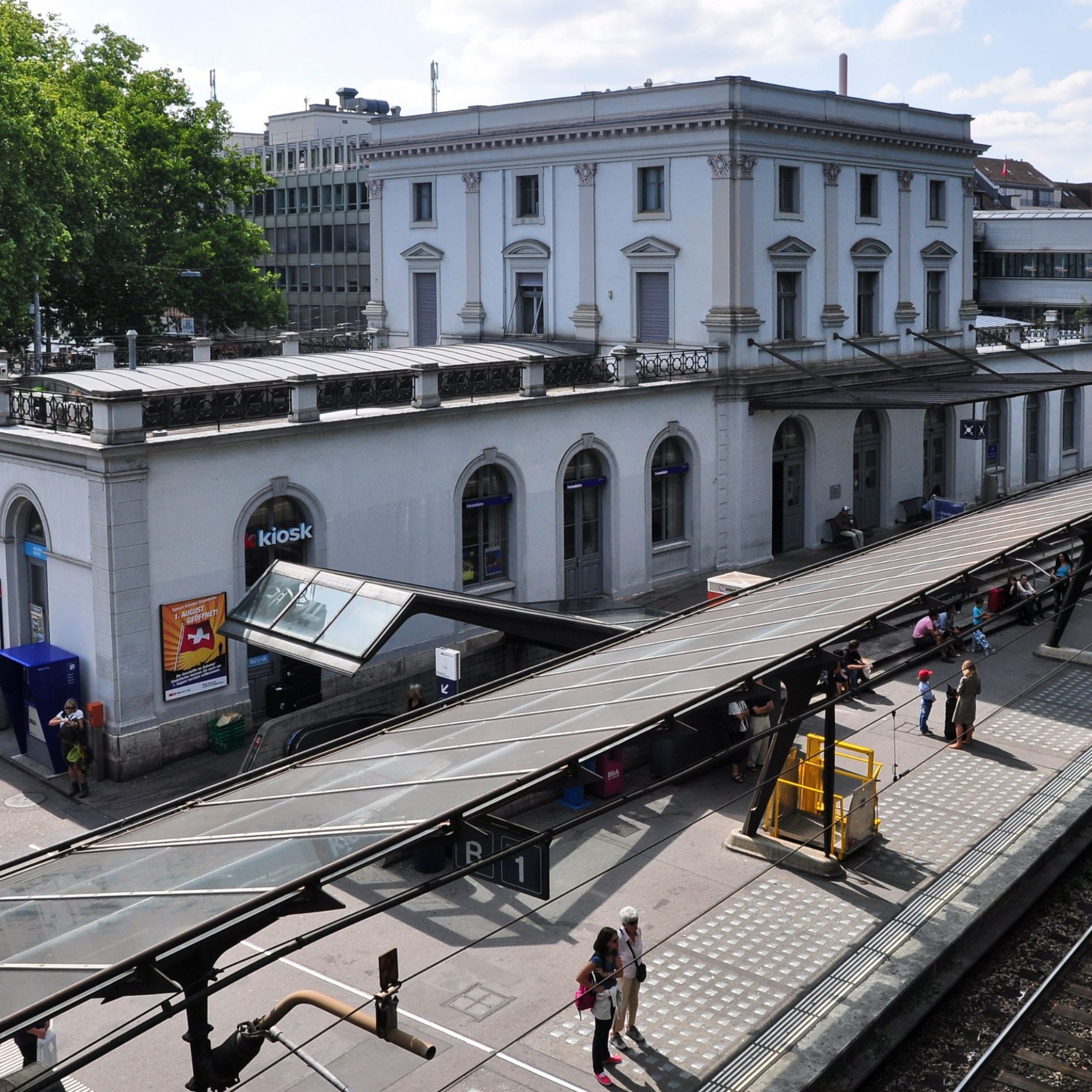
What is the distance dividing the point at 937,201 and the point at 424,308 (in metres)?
17.5

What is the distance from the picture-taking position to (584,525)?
33844mm

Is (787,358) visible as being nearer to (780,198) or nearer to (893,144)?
(780,198)

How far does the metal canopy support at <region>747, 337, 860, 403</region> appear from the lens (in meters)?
38.1

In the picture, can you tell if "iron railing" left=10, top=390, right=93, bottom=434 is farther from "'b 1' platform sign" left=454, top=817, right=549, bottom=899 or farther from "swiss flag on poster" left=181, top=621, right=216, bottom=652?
"'b 1' platform sign" left=454, top=817, right=549, bottom=899

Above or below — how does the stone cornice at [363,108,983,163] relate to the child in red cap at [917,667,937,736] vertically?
above

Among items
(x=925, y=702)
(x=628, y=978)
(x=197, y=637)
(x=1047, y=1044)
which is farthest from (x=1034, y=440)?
(x=628, y=978)

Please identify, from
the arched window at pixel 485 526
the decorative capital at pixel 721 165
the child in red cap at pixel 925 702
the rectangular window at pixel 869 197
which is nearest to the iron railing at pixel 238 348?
the arched window at pixel 485 526

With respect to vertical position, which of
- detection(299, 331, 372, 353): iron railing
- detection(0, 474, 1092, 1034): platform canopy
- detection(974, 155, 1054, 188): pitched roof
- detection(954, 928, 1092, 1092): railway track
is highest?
detection(974, 155, 1054, 188): pitched roof

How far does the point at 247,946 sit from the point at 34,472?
11.5m

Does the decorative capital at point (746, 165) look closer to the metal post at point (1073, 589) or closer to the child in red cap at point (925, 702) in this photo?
the metal post at point (1073, 589)

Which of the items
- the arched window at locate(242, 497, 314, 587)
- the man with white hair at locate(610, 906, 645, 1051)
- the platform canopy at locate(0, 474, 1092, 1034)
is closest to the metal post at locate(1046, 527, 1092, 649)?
the platform canopy at locate(0, 474, 1092, 1034)

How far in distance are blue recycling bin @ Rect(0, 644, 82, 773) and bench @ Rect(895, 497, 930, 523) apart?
28682 mm

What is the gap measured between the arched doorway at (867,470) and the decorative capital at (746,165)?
363 inches

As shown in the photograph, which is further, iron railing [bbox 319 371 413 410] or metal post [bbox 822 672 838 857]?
iron railing [bbox 319 371 413 410]
